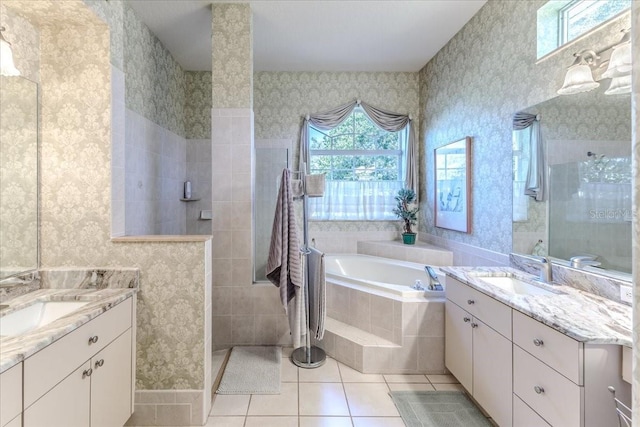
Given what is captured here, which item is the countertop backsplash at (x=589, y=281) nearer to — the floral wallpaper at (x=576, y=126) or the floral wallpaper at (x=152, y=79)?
the floral wallpaper at (x=576, y=126)

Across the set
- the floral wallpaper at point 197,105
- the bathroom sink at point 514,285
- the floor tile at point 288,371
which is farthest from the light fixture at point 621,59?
the floral wallpaper at point 197,105

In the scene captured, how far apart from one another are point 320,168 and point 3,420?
11.1ft

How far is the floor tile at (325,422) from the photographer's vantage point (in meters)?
1.75

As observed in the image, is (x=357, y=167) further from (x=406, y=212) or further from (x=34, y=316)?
(x=34, y=316)

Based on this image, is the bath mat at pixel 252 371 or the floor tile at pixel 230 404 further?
the bath mat at pixel 252 371

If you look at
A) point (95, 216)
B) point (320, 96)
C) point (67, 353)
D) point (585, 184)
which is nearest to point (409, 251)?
point (585, 184)

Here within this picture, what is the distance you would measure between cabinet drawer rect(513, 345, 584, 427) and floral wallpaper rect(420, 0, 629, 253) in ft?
3.49

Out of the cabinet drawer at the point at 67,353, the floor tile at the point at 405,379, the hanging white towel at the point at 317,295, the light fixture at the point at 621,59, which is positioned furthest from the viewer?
the hanging white towel at the point at 317,295

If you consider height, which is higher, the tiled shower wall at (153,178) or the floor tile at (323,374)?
the tiled shower wall at (153,178)

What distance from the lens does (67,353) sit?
1.17 meters

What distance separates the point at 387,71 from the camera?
383 centimetres

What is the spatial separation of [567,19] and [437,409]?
2.58 meters

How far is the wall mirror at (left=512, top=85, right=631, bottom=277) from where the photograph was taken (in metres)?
1.48

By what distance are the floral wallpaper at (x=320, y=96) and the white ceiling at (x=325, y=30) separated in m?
0.15
